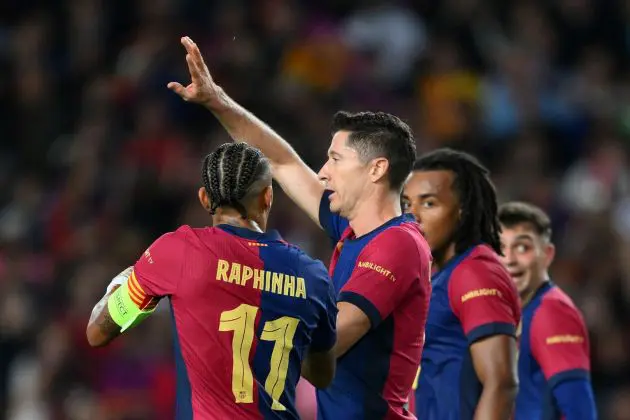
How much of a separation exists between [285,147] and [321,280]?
151cm

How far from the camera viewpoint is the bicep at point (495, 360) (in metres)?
5.21

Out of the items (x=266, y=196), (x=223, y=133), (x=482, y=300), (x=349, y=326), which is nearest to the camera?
(x=266, y=196)

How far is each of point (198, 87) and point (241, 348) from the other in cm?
158

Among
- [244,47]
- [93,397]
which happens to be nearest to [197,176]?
[244,47]

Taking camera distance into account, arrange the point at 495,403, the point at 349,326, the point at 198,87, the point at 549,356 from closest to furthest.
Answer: the point at 349,326, the point at 495,403, the point at 198,87, the point at 549,356

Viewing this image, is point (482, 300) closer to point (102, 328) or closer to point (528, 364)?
point (528, 364)

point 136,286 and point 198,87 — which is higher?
point 198,87

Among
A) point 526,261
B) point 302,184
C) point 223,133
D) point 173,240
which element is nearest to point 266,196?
point 173,240

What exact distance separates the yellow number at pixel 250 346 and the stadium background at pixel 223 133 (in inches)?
193

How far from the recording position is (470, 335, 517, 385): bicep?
5207 millimetres

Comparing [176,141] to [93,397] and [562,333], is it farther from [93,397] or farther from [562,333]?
[562,333]

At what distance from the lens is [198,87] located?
5.41m

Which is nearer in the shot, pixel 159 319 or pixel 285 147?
pixel 285 147

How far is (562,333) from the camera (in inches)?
236
